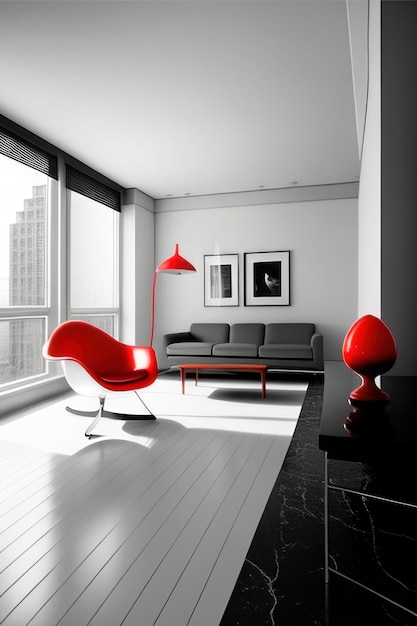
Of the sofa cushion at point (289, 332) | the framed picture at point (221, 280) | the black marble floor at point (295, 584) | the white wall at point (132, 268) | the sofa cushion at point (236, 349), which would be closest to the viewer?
the black marble floor at point (295, 584)

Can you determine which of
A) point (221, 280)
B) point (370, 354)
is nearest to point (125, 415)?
point (370, 354)

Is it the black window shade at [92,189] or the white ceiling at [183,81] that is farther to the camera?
the black window shade at [92,189]

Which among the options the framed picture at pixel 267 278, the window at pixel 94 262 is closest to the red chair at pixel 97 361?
the window at pixel 94 262

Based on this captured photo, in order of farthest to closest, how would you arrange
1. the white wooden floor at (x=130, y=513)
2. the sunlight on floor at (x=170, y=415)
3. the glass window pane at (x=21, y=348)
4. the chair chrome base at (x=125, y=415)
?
the glass window pane at (x=21, y=348), the chair chrome base at (x=125, y=415), the sunlight on floor at (x=170, y=415), the white wooden floor at (x=130, y=513)

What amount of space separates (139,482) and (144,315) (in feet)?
16.1

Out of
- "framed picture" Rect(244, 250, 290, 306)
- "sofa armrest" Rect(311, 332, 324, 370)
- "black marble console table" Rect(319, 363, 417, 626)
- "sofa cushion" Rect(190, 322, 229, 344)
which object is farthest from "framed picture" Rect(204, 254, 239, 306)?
"black marble console table" Rect(319, 363, 417, 626)

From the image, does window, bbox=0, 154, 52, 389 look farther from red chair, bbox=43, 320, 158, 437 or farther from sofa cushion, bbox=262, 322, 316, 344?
sofa cushion, bbox=262, 322, 316, 344

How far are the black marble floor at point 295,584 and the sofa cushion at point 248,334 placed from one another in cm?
450

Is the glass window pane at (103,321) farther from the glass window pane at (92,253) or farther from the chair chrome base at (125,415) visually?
the chair chrome base at (125,415)

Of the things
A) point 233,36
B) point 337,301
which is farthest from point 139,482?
point 337,301

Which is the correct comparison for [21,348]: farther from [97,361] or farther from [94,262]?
[94,262]

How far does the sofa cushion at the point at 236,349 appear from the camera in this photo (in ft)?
21.1

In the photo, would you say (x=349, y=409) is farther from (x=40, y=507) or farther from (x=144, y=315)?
(x=144, y=315)

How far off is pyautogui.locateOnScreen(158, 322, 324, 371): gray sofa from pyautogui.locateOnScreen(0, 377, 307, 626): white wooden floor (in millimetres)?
2053
